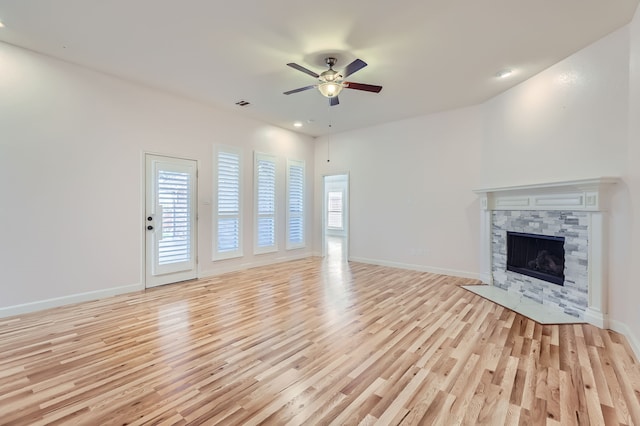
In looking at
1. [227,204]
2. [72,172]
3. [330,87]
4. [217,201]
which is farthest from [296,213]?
[72,172]

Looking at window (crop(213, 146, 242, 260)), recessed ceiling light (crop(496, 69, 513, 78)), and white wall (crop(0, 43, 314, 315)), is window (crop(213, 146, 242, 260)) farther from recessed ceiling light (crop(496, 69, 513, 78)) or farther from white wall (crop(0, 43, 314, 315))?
recessed ceiling light (crop(496, 69, 513, 78))

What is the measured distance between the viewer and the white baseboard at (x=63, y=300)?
3.39 m

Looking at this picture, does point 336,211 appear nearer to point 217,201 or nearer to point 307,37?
point 217,201

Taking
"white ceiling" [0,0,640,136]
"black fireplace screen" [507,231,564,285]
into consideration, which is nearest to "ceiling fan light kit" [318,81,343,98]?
"white ceiling" [0,0,640,136]

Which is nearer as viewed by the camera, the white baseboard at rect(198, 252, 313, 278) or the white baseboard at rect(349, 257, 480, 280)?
→ the white baseboard at rect(349, 257, 480, 280)

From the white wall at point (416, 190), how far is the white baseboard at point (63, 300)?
449 centimetres

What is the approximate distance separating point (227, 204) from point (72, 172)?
2.38 meters

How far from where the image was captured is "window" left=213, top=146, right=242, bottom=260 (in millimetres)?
5492

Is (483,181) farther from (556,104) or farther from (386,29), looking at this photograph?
(386,29)

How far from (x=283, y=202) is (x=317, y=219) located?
120 centimetres

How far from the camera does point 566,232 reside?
355 cm

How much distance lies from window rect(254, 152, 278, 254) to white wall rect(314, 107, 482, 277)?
1.67 meters

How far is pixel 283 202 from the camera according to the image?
6781 millimetres

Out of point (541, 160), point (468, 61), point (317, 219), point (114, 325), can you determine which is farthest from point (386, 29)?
point (317, 219)
